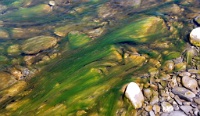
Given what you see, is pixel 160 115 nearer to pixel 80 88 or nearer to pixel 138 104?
pixel 138 104

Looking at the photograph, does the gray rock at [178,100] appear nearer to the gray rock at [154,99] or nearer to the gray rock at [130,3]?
the gray rock at [154,99]

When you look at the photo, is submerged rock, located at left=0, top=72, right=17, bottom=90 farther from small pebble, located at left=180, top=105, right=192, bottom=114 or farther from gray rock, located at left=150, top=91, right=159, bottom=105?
small pebble, located at left=180, top=105, right=192, bottom=114

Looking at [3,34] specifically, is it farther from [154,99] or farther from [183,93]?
[183,93]

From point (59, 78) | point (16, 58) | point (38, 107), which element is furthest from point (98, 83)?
point (16, 58)

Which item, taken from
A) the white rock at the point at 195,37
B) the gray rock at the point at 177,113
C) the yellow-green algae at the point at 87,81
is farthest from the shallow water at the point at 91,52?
the gray rock at the point at 177,113

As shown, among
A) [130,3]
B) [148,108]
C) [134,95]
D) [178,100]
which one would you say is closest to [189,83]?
[178,100]
